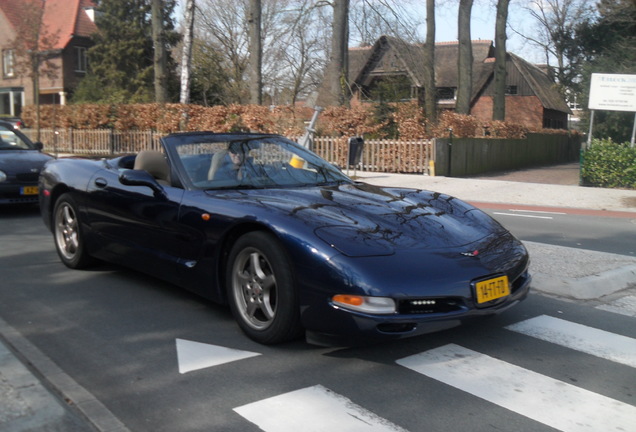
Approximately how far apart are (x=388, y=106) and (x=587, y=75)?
1582 centimetres

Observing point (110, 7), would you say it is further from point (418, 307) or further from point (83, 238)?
point (418, 307)

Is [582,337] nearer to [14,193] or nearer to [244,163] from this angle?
[244,163]

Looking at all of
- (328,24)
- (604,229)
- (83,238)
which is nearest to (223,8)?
(328,24)

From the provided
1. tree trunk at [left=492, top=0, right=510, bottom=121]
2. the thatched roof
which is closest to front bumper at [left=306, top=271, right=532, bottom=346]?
tree trunk at [left=492, top=0, right=510, bottom=121]

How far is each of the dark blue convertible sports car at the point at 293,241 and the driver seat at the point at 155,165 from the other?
13mm

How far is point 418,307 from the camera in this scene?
12.9 feet

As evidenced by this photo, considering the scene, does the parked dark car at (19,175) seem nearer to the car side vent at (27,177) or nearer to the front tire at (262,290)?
the car side vent at (27,177)

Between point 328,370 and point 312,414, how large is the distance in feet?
2.05

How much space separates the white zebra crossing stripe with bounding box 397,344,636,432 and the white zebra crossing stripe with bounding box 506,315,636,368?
2.21 ft

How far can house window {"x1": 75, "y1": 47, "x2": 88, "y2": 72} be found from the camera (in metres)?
48.4

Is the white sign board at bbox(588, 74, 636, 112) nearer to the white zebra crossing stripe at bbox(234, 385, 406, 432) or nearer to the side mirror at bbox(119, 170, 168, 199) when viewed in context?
the side mirror at bbox(119, 170, 168, 199)

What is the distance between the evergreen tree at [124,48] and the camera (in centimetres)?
Answer: 4244

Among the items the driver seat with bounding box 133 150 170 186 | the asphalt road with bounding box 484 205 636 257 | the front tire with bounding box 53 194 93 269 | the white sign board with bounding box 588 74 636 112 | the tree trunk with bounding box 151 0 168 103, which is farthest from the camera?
the tree trunk with bounding box 151 0 168 103

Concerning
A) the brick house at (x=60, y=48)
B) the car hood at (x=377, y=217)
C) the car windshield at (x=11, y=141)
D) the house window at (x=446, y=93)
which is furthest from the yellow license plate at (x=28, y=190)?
the house window at (x=446, y=93)
